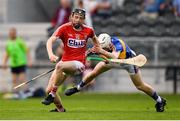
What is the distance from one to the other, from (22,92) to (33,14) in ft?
24.6

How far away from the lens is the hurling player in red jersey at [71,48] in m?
17.3

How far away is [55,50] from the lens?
97.0ft

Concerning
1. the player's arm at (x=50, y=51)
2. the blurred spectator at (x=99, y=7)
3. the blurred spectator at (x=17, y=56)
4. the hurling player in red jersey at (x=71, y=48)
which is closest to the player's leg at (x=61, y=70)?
the hurling player in red jersey at (x=71, y=48)

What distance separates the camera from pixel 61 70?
17234 mm

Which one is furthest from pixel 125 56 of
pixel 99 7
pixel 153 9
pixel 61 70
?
pixel 99 7

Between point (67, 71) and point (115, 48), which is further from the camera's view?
point (115, 48)

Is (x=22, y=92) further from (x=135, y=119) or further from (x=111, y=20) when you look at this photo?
(x=135, y=119)

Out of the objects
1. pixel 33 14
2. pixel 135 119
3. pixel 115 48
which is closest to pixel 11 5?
pixel 33 14

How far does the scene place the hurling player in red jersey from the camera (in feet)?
56.7

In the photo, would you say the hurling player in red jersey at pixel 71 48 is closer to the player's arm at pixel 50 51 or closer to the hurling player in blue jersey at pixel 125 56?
the player's arm at pixel 50 51

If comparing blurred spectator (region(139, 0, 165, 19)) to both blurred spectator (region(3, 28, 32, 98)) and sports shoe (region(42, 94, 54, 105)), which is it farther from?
sports shoe (region(42, 94, 54, 105))

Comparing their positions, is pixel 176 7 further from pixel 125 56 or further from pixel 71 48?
pixel 71 48

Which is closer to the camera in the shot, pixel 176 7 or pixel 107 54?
pixel 107 54

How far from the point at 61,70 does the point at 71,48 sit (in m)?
0.52
